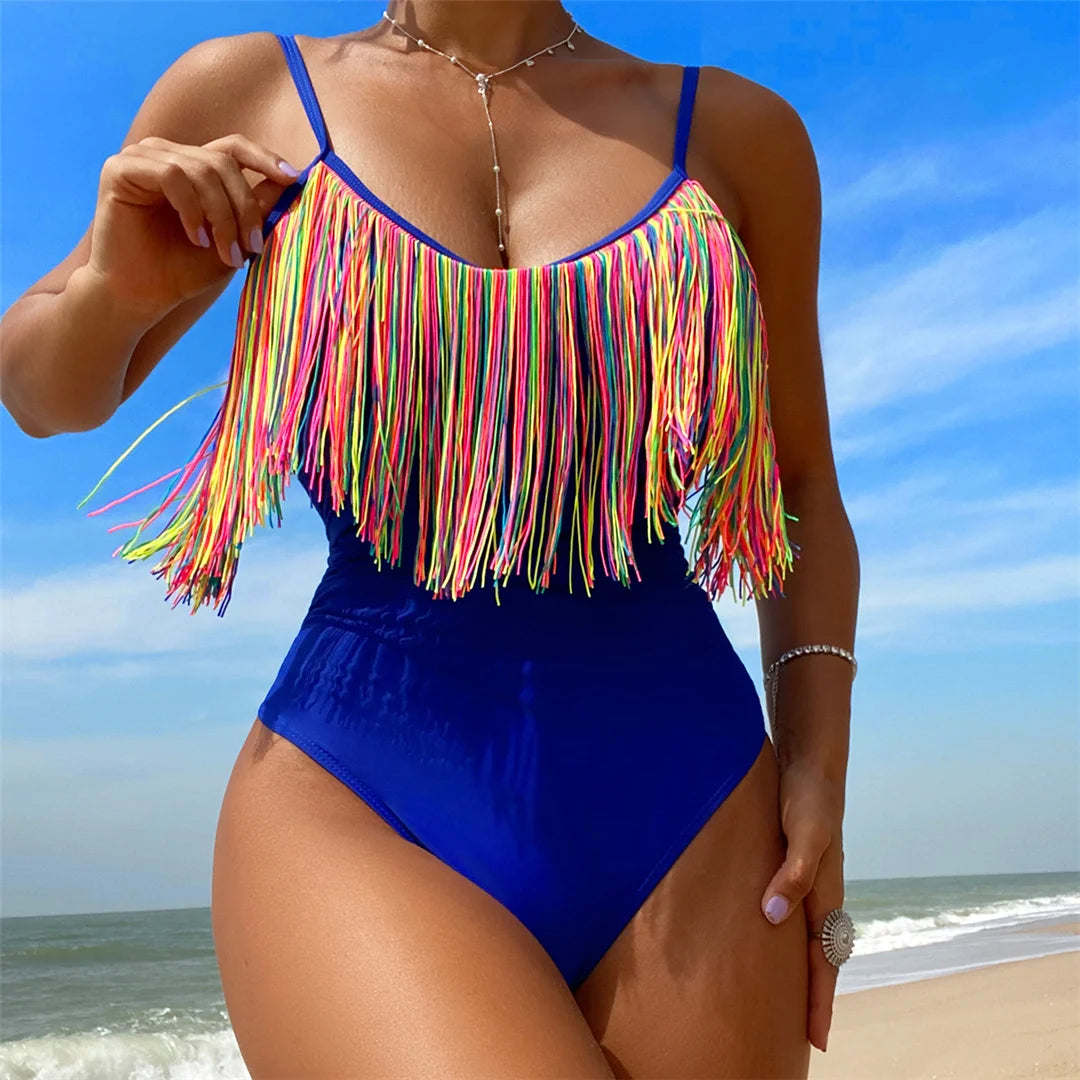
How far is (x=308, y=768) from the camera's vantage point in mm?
1277

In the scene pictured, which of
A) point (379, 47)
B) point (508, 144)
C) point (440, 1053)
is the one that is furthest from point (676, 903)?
point (379, 47)

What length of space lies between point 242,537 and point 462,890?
0.48 meters

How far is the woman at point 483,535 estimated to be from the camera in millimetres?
1250

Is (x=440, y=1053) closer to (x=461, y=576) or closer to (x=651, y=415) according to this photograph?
(x=461, y=576)

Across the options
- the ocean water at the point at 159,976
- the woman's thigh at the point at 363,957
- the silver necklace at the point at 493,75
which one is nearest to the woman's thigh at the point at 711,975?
the woman's thigh at the point at 363,957

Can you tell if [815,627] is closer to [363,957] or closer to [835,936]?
[835,936]

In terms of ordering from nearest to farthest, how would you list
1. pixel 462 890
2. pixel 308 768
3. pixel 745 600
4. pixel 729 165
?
pixel 462 890, pixel 308 768, pixel 745 600, pixel 729 165

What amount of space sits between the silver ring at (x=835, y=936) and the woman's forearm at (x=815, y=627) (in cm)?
16

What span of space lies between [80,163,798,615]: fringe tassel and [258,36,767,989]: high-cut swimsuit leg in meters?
0.05

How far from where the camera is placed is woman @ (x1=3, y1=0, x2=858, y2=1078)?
1250 millimetres

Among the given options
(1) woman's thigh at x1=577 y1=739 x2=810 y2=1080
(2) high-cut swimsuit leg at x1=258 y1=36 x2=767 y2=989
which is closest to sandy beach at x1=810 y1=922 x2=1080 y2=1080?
(1) woman's thigh at x1=577 y1=739 x2=810 y2=1080

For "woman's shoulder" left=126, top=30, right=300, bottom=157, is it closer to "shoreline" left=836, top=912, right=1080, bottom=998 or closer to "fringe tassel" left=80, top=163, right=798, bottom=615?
"fringe tassel" left=80, top=163, right=798, bottom=615

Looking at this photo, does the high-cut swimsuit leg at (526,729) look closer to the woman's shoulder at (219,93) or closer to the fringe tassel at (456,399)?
the fringe tassel at (456,399)

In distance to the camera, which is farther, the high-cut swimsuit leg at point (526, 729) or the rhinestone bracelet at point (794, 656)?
the rhinestone bracelet at point (794, 656)
